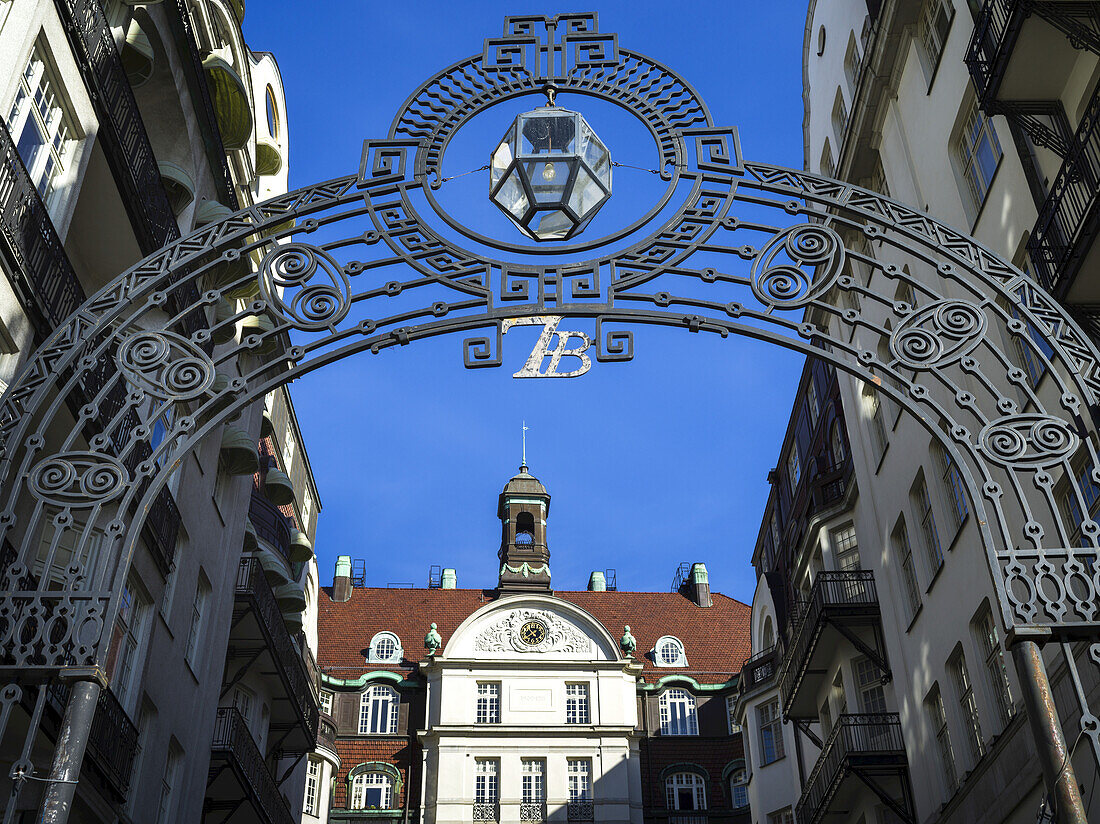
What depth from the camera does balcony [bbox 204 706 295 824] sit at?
915 inches

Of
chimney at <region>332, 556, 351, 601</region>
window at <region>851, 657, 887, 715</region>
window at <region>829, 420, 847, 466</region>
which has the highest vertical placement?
chimney at <region>332, 556, 351, 601</region>

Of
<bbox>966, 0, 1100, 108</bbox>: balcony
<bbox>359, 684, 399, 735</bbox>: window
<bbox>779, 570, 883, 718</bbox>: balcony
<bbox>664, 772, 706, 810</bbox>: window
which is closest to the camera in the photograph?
<bbox>966, 0, 1100, 108</bbox>: balcony

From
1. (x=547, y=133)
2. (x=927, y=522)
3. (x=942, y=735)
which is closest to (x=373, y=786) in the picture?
(x=942, y=735)

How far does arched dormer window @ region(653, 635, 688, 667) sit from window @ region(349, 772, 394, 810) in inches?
496

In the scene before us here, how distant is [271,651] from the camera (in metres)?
26.7

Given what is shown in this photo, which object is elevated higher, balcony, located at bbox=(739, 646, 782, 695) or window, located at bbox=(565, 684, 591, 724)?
window, located at bbox=(565, 684, 591, 724)

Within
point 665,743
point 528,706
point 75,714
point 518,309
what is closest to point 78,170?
point 518,309

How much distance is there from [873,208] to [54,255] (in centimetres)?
946

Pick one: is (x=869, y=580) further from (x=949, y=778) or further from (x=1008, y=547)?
(x=1008, y=547)

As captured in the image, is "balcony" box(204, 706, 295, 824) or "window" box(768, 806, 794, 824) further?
"window" box(768, 806, 794, 824)

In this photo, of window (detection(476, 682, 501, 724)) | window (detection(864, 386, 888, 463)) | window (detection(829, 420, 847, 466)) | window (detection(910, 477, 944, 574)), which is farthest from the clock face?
window (detection(910, 477, 944, 574))

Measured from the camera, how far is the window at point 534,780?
139 ft

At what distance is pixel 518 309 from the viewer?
7.61 m

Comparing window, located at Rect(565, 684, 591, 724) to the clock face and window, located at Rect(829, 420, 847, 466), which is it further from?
window, located at Rect(829, 420, 847, 466)
